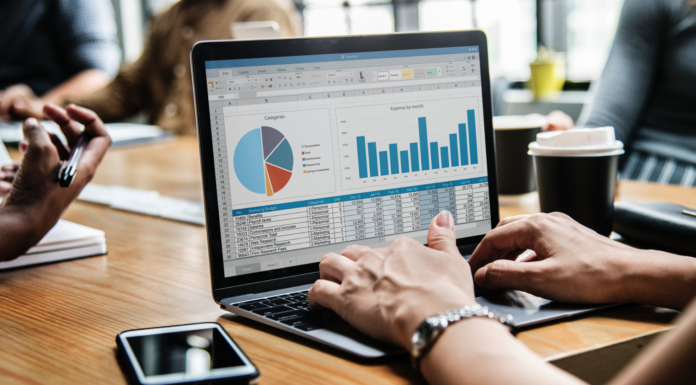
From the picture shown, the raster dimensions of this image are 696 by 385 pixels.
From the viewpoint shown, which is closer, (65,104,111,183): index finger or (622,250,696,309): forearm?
(622,250,696,309): forearm

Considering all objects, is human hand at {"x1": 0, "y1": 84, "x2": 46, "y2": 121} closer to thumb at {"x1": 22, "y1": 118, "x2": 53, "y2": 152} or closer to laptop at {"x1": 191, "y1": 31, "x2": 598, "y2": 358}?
thumb at {"x1": 22, "y1": 118, "x2": 53, "y2": 152}

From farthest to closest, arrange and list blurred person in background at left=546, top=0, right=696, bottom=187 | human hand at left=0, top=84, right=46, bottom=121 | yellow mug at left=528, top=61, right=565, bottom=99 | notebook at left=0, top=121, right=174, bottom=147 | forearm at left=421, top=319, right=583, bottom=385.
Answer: yellow mug at left=528, top=61, right=565, bottom=99 < human hand at left=0, top=84, right=46, bottom=121 < notebook at left=0, top=121, right=174, bottom=147 < blurred person in background at left=546, top=0, right=696, bottom=187 < forearm at left=421, top=319, right=583, bottom=385

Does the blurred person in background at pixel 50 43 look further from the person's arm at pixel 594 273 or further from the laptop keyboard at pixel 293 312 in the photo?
the person's arm at pixel 594 273

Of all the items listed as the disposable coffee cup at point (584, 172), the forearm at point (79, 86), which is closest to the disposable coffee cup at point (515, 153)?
the disposable coffee cup at point (584, 172)

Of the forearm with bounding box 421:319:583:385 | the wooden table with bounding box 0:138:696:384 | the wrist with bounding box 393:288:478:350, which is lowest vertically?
the wooden table with bounding box 0:138:696:384

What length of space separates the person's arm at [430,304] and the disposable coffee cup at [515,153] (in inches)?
17.4

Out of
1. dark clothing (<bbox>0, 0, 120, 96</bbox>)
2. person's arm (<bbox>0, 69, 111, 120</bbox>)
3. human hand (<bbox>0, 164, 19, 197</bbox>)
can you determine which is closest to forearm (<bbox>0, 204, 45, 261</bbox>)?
human hand (<bbox>0, 164, 19, 197</bbox>)

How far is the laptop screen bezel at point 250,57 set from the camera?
647 millimetres

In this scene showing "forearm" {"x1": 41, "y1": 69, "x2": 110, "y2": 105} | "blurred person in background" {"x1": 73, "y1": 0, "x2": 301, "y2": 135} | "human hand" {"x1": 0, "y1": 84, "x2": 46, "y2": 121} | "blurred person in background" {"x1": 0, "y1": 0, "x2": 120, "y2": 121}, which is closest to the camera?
"human hand" {"x1": 0, "y1": 84, "x2": 46, "y2": 121}

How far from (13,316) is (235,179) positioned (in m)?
0.28

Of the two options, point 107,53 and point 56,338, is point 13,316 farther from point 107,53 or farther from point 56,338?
point 107,53

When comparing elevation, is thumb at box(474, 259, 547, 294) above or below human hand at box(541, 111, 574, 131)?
below

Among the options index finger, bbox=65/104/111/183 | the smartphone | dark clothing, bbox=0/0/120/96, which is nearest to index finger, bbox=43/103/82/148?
index finger, bbox=65/104/111/183

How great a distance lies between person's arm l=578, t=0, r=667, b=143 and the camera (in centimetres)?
157
